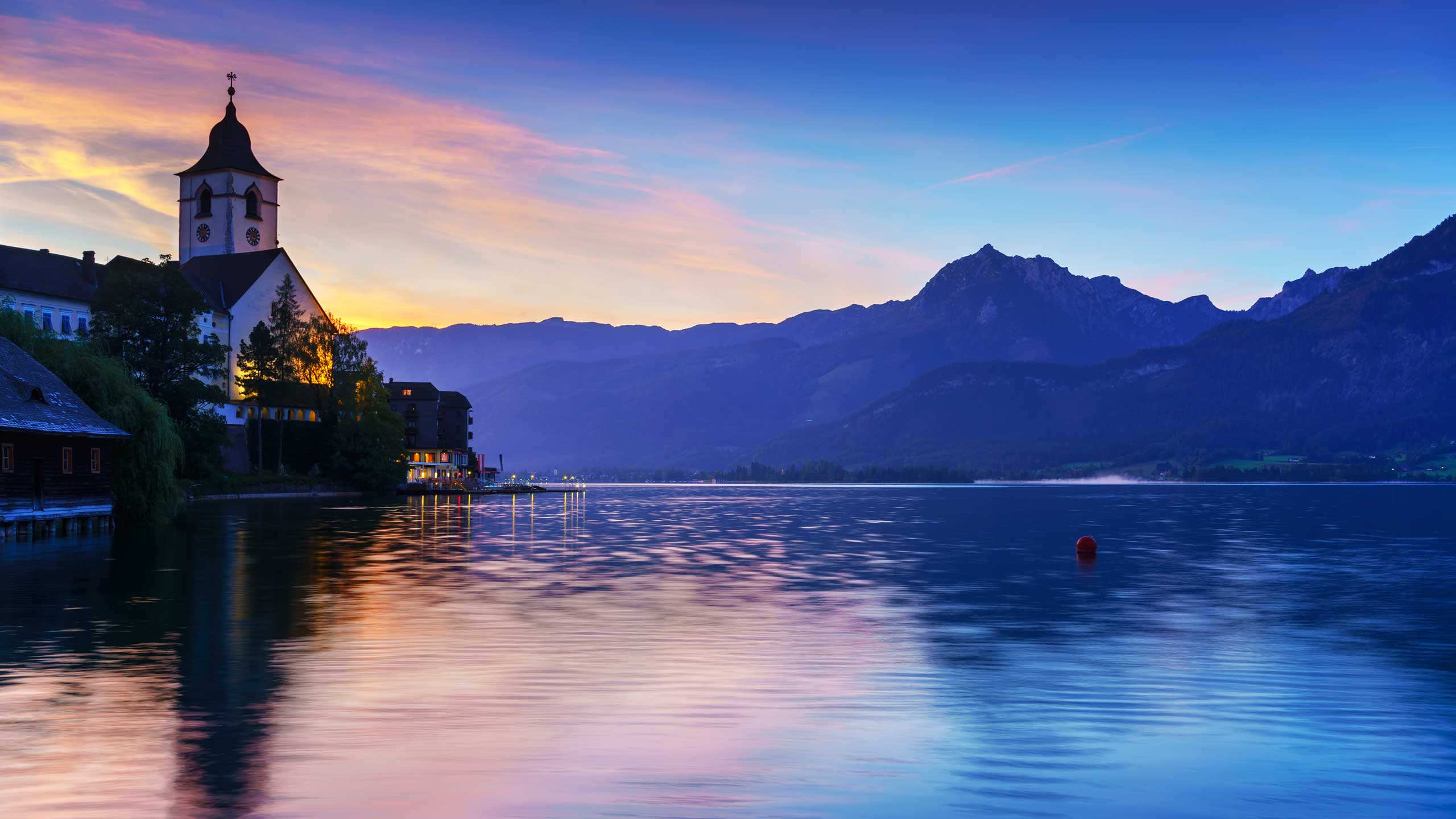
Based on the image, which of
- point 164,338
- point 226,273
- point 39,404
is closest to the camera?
point 39,404

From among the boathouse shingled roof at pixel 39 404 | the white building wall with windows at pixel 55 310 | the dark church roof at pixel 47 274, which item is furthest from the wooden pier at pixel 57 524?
the dark church roof at pixel 47 274

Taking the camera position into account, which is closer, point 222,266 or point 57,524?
point 57,524

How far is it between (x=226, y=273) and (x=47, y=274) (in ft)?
115

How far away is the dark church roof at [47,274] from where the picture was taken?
13100cm

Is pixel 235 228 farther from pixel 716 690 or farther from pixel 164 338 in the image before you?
pixel 716 690

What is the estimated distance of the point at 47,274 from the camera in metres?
137

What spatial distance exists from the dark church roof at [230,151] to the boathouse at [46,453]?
418 ft

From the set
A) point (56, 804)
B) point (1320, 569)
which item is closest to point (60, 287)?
point (1320, 569)

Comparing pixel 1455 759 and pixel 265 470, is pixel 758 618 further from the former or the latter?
pixel 265 470

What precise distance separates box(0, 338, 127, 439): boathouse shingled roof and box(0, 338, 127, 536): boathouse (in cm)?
4

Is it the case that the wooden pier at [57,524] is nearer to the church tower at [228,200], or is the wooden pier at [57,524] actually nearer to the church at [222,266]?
the church at [222,266]

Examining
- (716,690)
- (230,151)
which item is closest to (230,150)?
(230,151)

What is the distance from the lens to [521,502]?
163 meters

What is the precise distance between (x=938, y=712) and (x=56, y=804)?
12729 mm
